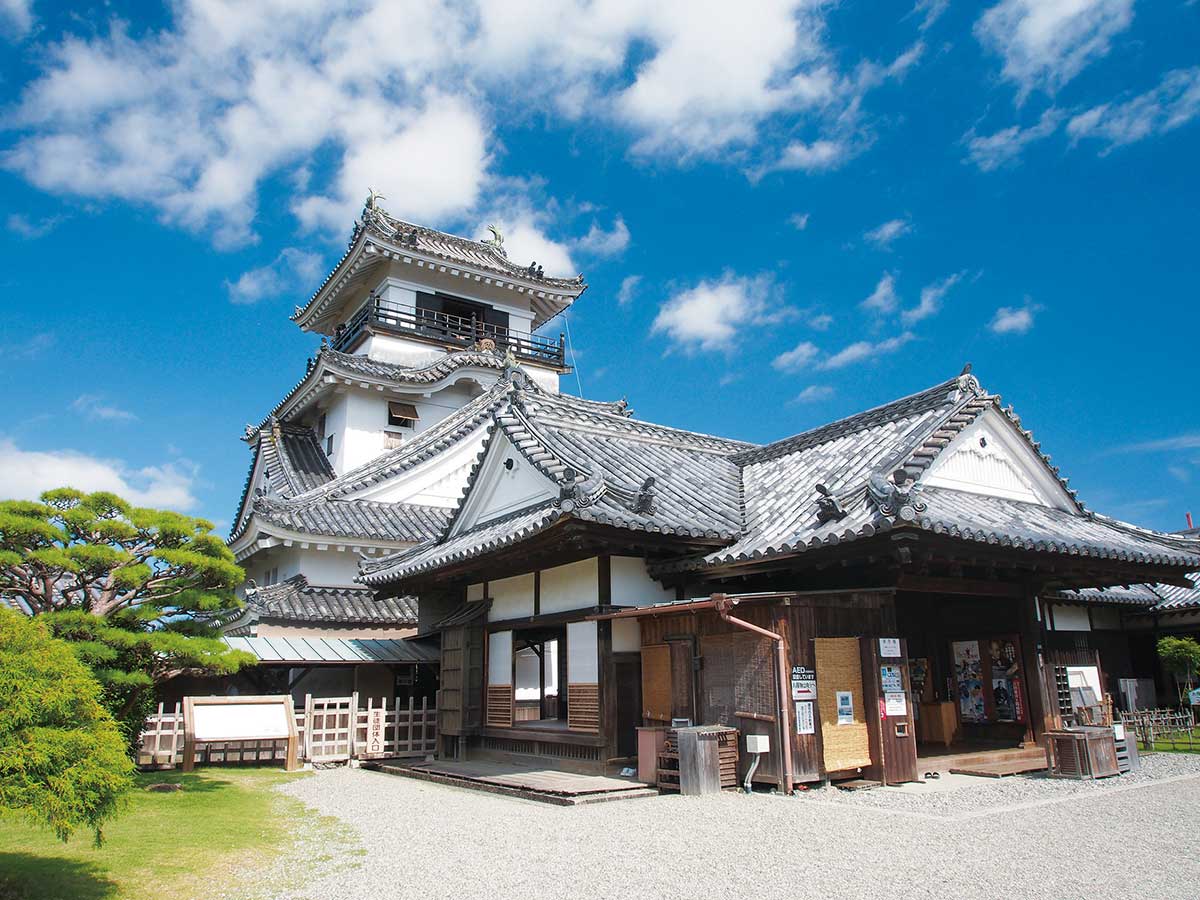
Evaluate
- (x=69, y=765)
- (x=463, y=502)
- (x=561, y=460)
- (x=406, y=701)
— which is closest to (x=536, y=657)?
(x=406, y=701)

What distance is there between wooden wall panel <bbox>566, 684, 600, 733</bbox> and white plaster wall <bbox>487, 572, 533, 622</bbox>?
1942mm

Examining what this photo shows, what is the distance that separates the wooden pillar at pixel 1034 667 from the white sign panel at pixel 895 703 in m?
3.48

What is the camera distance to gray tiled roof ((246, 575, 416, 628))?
19.9 meters

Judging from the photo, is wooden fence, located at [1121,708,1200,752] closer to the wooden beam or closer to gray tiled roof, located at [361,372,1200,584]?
gray tiled roof, located at [361,372,1200,584]

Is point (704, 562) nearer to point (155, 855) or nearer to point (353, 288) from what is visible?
point (155, 855)

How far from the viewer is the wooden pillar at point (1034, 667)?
13656 millimetres

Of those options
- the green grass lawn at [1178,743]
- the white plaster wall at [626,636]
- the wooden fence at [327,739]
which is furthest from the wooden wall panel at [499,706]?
the green grass lawn at [1178,743]

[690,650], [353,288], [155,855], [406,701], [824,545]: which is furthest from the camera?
[353,288]

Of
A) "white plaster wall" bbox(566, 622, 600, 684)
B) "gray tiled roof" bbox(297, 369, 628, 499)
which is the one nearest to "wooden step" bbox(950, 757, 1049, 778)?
"white plaster wall" bbox(566, 622, 600, 684)

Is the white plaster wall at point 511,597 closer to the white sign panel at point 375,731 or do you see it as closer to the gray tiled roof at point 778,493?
the gray tiled roof at point 778,493

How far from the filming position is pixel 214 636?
42.5 ft

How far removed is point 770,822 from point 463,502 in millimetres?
10113

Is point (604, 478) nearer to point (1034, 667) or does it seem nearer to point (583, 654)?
point (583, 654)

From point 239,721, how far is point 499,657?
15.4 feet
